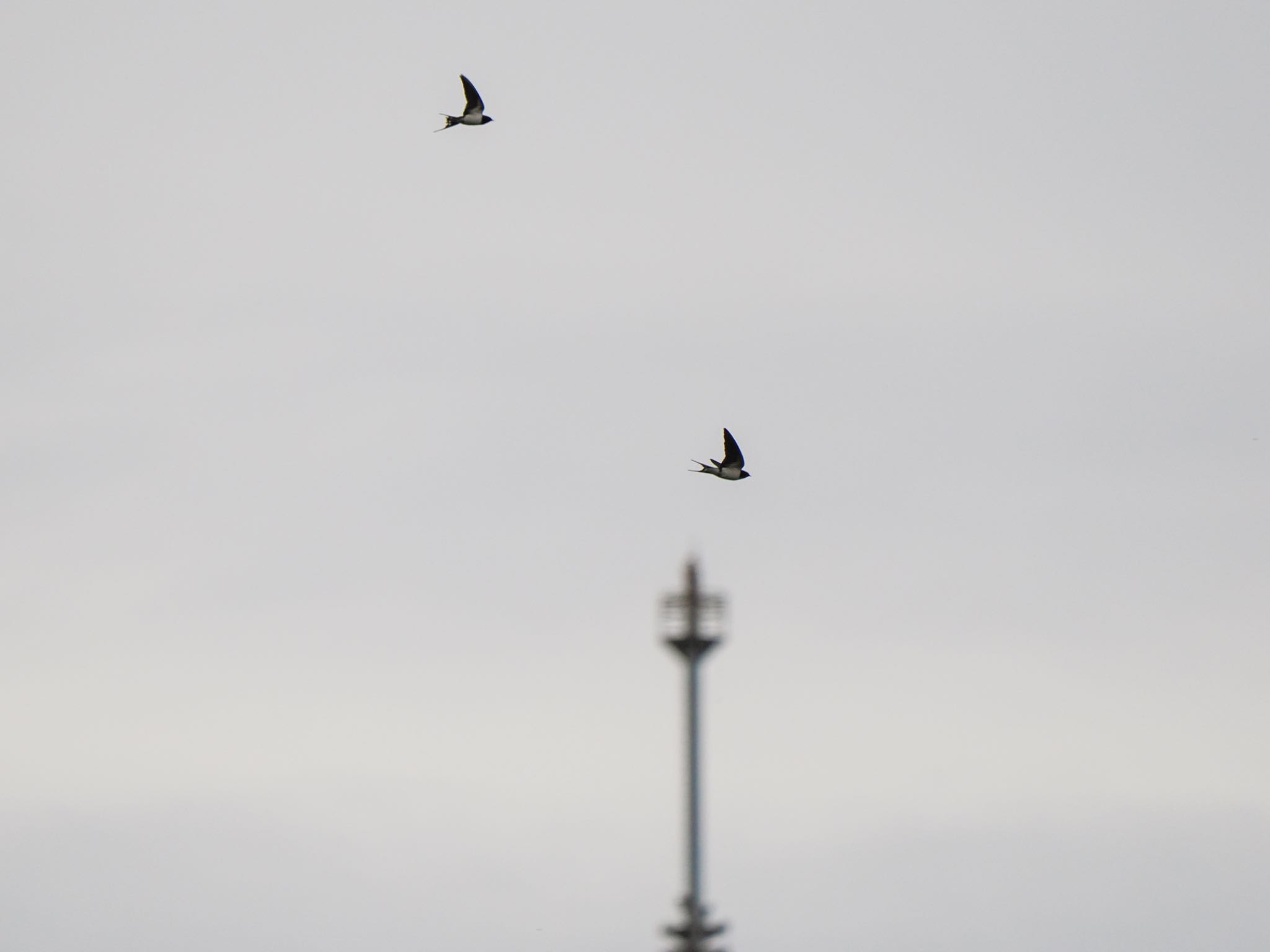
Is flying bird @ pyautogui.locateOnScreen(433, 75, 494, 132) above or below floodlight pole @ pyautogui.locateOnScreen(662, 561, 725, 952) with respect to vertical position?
above

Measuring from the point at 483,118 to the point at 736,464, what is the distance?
1813 centimetres

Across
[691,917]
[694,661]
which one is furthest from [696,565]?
[691,917]

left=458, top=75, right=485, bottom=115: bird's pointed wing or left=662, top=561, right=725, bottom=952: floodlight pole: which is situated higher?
left=458, top=75, right=485, bottom=115: bird's pointed wing

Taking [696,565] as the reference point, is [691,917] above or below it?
below

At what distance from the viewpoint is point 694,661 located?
6166 inches

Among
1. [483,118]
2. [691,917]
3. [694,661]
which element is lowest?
[691,917]

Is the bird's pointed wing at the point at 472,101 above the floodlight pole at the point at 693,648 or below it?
above

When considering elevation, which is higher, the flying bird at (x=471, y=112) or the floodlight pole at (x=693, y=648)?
the flying bird at (x=471, y=112)

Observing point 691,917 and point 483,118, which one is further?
point 483,118

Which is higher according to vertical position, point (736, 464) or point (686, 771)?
point (736, 464)

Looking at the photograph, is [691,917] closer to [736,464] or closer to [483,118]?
[736,464]

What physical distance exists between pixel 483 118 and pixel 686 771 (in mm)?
29349

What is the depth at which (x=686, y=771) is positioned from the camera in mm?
155750

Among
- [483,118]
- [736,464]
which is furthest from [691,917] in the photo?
[483,118]
